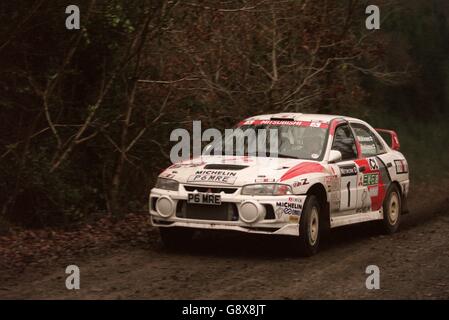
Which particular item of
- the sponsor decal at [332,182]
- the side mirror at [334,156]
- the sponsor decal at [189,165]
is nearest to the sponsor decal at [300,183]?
the sponsor decal at [332,182]

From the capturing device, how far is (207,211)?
1029cm

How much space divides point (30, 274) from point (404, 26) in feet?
66.9

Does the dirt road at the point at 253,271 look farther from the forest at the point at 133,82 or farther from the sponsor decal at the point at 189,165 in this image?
the forest at the point at 133,82

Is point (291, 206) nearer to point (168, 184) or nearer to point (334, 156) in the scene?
point (334, 156)

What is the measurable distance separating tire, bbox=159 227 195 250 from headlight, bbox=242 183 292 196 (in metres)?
1.05

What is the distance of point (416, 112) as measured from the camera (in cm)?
2767

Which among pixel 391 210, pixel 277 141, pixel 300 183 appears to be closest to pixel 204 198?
pixel 300 183

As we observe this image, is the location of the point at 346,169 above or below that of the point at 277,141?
below

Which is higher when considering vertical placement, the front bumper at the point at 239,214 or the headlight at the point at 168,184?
the headlight at the point at 168,184

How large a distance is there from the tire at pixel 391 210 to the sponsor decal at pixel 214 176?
319 centimetres

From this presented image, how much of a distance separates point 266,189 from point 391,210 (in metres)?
3.32

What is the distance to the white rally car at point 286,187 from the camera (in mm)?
10195
